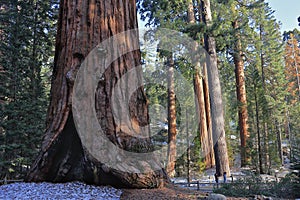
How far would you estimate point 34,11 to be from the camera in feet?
42.8

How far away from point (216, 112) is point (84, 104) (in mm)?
7426

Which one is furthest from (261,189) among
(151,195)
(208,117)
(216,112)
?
(208,117)

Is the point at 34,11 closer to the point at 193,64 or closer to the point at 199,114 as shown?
the point at 193,64

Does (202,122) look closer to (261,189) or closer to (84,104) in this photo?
(261,189)

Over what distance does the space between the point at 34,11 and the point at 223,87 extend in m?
13.8

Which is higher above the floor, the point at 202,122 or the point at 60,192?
the point at 202,122

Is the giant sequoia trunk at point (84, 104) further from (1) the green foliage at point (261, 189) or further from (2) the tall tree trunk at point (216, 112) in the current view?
(2) the tall tree trunk at point (216, 112)

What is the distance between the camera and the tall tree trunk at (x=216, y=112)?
1017 cm

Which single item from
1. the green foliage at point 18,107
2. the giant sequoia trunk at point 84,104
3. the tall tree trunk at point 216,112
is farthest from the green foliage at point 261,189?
the green foliage at point 18,107

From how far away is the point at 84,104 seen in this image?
3.87 m

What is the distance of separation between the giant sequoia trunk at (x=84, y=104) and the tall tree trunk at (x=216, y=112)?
658cm

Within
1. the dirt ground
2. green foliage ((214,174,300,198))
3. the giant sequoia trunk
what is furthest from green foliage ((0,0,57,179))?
green foliage ((214,174,300,198))

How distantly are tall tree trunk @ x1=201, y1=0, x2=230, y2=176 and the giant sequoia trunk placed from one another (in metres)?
6.58

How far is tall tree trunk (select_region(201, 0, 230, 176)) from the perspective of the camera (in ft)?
33.4
